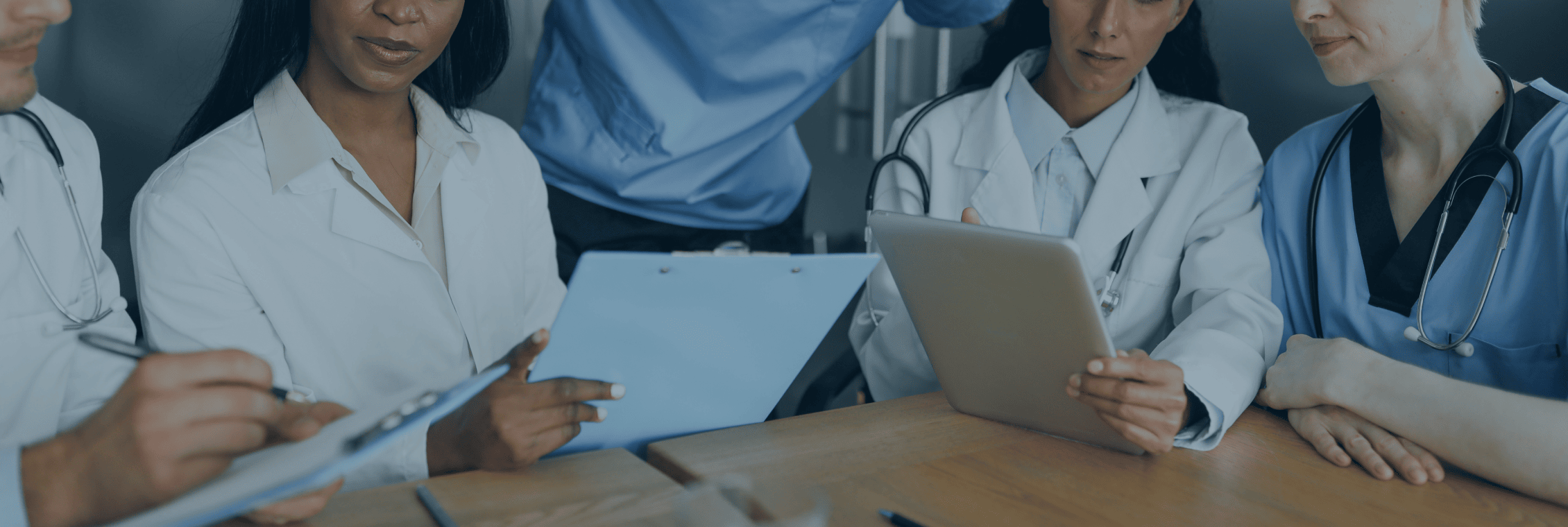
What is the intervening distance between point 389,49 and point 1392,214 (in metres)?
1.24

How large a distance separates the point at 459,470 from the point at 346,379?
273mm

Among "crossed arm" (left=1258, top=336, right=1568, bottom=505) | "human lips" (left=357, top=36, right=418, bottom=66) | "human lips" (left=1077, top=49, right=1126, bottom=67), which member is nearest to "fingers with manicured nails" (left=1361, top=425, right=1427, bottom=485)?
"crossed arm" (left=1258, top=336, right=1568, bottom=505)

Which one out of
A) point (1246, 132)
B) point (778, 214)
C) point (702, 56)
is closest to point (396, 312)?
point (702, 56)

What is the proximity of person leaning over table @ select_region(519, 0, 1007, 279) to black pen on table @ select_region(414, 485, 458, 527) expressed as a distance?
2.77 feet

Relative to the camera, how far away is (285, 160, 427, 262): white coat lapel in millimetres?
1055

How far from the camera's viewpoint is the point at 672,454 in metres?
0.85

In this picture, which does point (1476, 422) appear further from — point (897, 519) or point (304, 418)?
point (304, 418)

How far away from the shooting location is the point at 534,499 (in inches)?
29.3

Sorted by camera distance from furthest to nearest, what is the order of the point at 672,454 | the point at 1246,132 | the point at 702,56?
the point at 702,56
the point at 1246,132
the point at 672,454

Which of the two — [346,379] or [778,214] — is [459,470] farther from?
[778,214]

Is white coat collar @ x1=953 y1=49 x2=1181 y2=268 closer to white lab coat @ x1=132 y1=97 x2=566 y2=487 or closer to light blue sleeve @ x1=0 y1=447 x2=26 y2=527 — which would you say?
white lab coat @ x1=132 y1=97 x2=566 y2=487

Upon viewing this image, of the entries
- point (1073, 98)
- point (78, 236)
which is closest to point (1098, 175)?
point (1073, 98)

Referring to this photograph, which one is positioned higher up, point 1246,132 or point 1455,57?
point 1455,57

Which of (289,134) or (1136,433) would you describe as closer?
(1136,433)
